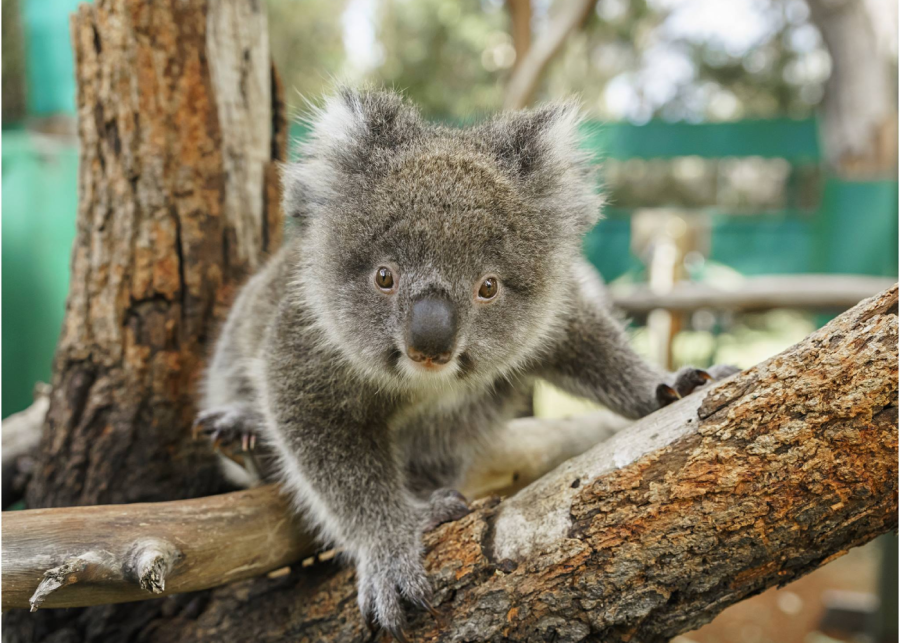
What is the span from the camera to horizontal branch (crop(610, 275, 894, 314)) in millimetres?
5230

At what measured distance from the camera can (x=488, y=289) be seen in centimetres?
212

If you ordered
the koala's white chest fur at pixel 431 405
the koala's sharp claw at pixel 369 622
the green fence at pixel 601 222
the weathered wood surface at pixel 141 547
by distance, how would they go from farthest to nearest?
the green fence at pixel 601 222, the koala's white chest fur at pixel 431 405, the koala's sharp claw at pixel 369 622, the weathered wood surface at pixel 141 547

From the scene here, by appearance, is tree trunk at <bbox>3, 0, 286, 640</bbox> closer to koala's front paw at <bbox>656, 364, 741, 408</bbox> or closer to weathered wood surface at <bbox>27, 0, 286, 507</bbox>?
weathered wood surface at <bbox>27, 0, 286, 507</bbox>

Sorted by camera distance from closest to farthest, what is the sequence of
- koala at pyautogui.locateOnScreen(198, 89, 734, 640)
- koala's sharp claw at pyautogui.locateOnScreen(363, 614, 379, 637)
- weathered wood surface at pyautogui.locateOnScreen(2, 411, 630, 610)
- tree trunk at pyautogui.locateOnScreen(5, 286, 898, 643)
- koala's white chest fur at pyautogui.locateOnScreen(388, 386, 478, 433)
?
tree trunk at pyautogui.locateOnScreen(5, 286, 898, 643)
weathered wood surface at pyautogui.locateOnScreen(2, 411, 630, 610)
koala at pyautogui.locateOnScreen(198, 89, 734, 640)
koala's sharp claw at pyautogui.locateOnScreen(363, 614, 379, 637)
koala's white chest fur at pyautogui.locateOnScreen(388, 386, 478, 433)

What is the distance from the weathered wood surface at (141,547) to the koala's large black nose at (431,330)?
93cm

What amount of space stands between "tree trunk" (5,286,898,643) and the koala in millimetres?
288

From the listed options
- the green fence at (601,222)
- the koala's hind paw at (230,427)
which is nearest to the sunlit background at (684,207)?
the green fence at (601,222)

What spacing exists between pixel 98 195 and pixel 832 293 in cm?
477

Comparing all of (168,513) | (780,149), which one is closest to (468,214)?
(168,513)

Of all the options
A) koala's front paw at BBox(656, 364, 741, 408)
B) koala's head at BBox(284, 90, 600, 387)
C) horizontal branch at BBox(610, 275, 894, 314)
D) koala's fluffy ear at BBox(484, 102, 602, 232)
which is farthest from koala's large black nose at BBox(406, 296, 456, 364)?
horizontal branch at BBox(610, 275, 894, 314)

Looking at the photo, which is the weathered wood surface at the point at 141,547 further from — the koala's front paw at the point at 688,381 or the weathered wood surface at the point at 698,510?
the koala's front paw at the point at 688,381

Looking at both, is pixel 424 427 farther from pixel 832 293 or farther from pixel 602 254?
pixel 602 254

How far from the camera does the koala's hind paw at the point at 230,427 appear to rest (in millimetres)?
2754

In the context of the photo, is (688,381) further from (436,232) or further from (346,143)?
(346,143)
